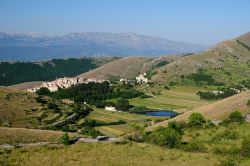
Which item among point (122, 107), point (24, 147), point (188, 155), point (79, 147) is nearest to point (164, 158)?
point (188, 155)

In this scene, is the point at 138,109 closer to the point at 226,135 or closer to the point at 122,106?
the point at 122,106

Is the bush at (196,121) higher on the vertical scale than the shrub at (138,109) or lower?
higher

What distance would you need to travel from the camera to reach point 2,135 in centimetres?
5041

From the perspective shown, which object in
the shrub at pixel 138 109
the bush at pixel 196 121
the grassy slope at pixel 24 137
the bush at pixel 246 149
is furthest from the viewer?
the shrub at pixel 138 109

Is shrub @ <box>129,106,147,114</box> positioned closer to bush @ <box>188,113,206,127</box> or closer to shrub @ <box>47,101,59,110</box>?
shrub @ <box>47,101,59,110</box>

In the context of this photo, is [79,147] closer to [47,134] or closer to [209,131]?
[47,134]

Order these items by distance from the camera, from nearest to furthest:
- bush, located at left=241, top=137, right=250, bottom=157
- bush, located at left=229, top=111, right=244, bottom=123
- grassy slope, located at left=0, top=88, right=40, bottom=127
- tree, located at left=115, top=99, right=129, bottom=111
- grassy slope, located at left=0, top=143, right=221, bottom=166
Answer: grassy slope, located at left=0, top=143, right=221, bottom=166
bush, located at left=241, top=137, right=250, bottom=157
bush, located at left=229, top=111, right=244, bottom=123
grassy slope, located at left=0, top=88, right=40, bottom=127
tree, located at left=115, top=99, right=129, bottom=111

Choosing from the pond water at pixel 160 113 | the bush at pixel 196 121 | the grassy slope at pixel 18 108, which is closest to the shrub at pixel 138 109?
the pond water at pixel 160 113

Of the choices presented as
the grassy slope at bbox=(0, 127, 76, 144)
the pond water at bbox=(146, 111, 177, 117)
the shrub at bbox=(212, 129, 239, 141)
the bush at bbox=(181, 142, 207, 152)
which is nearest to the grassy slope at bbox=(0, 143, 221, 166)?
the bush at bbox=(181, 142, 207, 152)

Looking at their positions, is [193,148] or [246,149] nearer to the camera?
[246,149]

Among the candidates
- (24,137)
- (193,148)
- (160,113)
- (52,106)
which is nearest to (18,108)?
(52,106)

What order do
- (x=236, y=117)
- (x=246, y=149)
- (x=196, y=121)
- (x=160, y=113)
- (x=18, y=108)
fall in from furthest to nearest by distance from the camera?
(x=160, y=113) → (x=18, y=108) → (x=196, y=121) → (x=236, y=117) → (x=246, y=149)

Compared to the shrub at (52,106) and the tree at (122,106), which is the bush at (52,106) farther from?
the tree at (122,106)

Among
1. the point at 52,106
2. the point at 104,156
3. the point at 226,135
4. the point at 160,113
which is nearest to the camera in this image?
the point at 104,156
